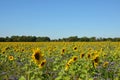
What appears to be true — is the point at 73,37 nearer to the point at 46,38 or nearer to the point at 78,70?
the point at 46,38

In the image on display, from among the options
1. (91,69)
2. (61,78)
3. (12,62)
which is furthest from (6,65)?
(61,78)

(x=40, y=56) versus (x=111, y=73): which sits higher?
(x=40, y=56)

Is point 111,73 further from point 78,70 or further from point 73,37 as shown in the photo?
point 73,37

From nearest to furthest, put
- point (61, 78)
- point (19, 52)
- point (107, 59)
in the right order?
point (61, 78) → point (107, 59) → point (19, 52)

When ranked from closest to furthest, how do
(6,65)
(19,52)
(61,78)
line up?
(61,78) < (6,65) < (19,52)

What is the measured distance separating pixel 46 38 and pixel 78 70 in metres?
38.1

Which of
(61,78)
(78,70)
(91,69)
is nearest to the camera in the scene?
(61,78)

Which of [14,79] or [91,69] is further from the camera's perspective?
[91,69]

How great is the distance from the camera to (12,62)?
10898 millimetres

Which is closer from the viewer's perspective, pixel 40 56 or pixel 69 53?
pixel 40 56

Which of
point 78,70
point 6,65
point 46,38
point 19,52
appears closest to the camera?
point 78,70

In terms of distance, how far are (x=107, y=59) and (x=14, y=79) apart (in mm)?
5708

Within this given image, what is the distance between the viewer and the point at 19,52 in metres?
13.8

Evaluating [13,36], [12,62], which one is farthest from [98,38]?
[12,62]
